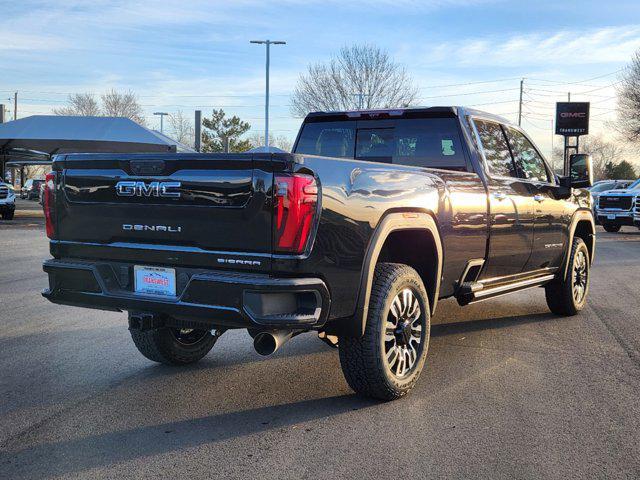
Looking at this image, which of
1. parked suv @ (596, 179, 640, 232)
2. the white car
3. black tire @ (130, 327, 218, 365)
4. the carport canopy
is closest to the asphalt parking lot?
black tire @ (130, 327, 218, 365)

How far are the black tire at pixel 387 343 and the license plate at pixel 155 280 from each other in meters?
1.11

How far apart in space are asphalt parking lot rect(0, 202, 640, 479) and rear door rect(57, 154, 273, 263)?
1.05 metres

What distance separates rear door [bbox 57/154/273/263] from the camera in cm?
397

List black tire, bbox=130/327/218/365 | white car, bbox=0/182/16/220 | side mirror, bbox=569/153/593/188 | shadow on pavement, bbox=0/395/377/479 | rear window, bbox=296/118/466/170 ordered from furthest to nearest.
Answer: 1. white car, bbox=0/182/16/220
2. side mirror, bbox=569/153/593/188
3. rear window, bbox=296/118/466/170
4. black tire, bbox=130/327/218/365
5. shadow on pavement, bbox=0/395/377/479

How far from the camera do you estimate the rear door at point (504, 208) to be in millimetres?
6000

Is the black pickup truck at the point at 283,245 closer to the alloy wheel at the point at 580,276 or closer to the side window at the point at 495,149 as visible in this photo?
the side window at the point at 495,149

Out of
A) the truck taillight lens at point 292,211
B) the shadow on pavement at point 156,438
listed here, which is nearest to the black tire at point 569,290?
the shadow on pavement at point 156,438

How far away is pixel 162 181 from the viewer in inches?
167

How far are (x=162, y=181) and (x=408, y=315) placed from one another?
1851 millimetres

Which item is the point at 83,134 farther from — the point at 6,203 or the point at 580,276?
the point at 580,276

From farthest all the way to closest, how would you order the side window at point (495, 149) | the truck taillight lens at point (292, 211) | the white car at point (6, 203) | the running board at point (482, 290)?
the white car at point (6, 203), the side window at point (495, 149), the running board at point (482, 290), the truck taillight lens at point (292, 211)

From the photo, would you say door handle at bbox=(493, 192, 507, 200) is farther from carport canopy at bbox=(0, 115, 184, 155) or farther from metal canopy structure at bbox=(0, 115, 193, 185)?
carport canopy at bbox=(0, 115, 184, 155)

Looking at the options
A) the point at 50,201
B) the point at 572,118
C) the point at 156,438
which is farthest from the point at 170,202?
the point at 572,118

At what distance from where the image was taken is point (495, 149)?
6.37 metres
